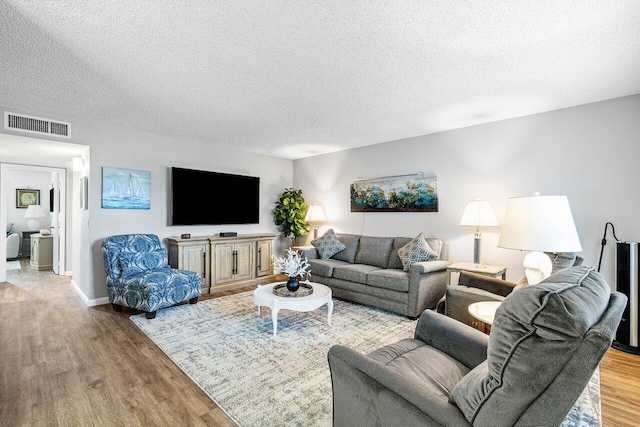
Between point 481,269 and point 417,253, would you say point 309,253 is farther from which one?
point 481,269

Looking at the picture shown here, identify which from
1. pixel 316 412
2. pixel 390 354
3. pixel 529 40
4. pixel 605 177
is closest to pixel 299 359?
pixel 316 412

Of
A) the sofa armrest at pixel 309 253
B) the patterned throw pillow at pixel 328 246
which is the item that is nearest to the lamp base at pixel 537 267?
the patterned throw pillow at pixel 328 246

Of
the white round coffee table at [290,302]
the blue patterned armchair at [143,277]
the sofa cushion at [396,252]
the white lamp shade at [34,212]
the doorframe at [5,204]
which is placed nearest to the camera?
the white round coffee table at [290,302]

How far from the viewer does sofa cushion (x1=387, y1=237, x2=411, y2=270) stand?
423 cm

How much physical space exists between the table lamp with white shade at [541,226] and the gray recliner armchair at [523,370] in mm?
647

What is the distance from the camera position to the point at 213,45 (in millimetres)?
2119

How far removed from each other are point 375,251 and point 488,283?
72.0 inches

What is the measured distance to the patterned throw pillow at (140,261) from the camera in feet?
12.4

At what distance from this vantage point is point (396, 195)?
15.4 ft

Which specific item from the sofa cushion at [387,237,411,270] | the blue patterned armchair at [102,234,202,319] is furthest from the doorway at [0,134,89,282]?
the sofa cushion at [387,237,411,270]

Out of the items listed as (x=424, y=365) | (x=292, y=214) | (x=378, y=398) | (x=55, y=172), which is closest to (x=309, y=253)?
(x=292, y=214)

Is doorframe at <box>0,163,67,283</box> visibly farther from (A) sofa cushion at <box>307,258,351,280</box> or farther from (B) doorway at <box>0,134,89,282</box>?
(A) sofa cushion at <box>307,258,351,280</box>

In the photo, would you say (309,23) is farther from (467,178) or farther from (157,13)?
(467,178)

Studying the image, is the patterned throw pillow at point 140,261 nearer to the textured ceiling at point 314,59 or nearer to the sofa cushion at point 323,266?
the textured ceiling at point 314,59
